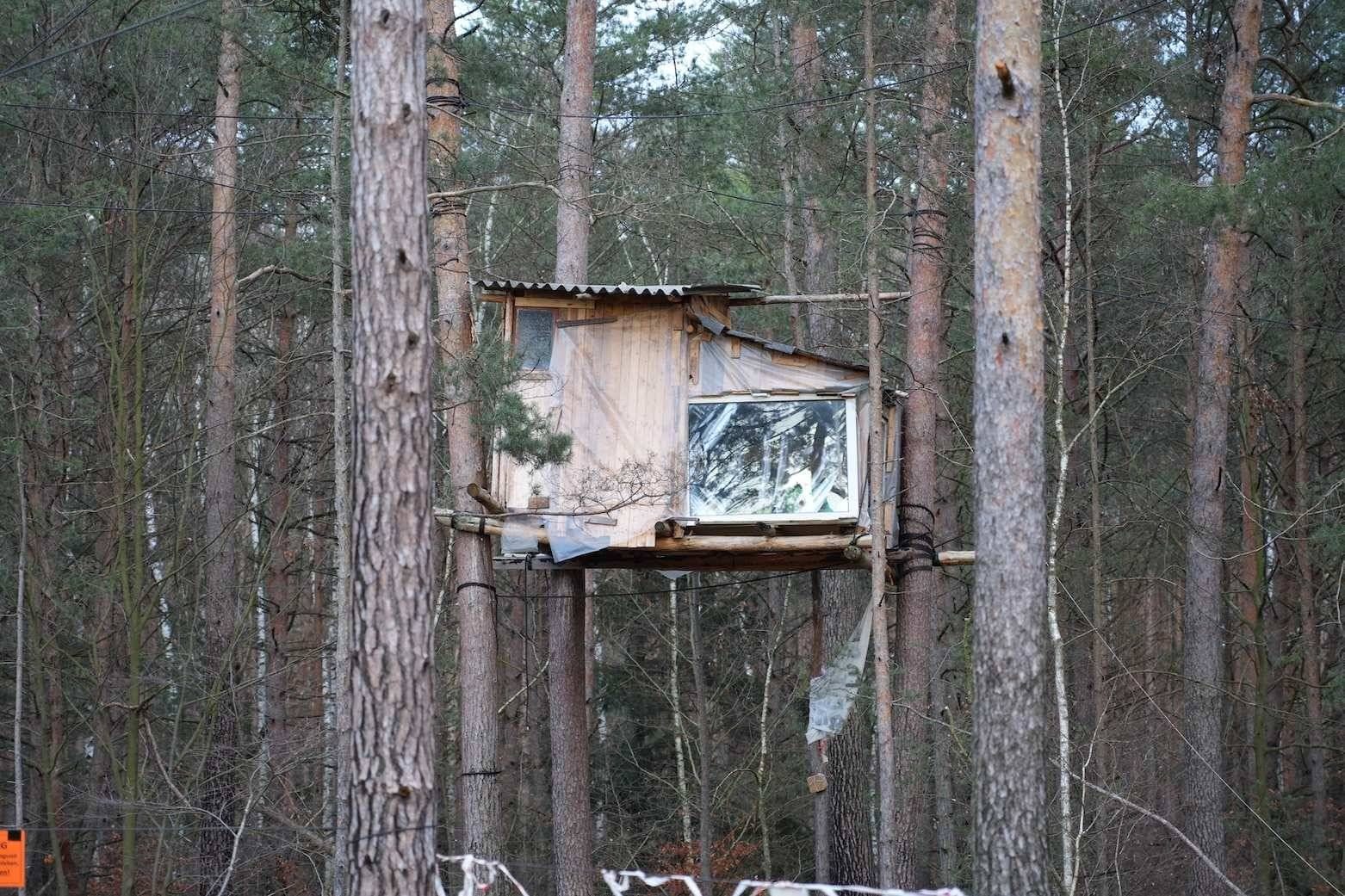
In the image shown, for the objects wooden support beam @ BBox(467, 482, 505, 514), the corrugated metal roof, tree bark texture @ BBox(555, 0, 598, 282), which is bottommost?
wooden support beam @ BBox(467, 482, 505, 514)

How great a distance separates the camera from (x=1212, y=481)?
582 inches

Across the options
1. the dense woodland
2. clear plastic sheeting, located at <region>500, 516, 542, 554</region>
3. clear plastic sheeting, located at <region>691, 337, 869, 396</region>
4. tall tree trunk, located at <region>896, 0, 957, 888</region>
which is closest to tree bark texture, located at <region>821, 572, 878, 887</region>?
the dense woodland

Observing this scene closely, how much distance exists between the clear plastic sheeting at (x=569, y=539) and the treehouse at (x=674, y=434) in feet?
0.04

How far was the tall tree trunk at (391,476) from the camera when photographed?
686 cm

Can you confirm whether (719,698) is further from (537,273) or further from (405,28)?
(405,28)

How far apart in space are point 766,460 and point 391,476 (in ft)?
15.9

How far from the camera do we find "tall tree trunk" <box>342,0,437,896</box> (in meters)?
6.86

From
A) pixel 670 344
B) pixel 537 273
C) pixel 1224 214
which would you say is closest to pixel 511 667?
pixel 537 273

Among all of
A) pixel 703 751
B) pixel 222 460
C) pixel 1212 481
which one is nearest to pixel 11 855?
pixel 222 460

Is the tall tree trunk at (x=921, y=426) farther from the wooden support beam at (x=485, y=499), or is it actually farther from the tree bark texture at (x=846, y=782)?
the wooden support beam at (x=485, y=499)

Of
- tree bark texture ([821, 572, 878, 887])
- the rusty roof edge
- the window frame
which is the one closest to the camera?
the rusty roof edge

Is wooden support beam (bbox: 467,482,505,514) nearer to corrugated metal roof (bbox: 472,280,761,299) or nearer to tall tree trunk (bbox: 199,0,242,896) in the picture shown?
corrugated metal roof (bbox: 472,280,761,299)

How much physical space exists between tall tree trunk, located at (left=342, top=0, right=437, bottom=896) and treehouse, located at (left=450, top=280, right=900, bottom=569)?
12.7 feet

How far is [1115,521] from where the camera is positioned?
67.7 ft
